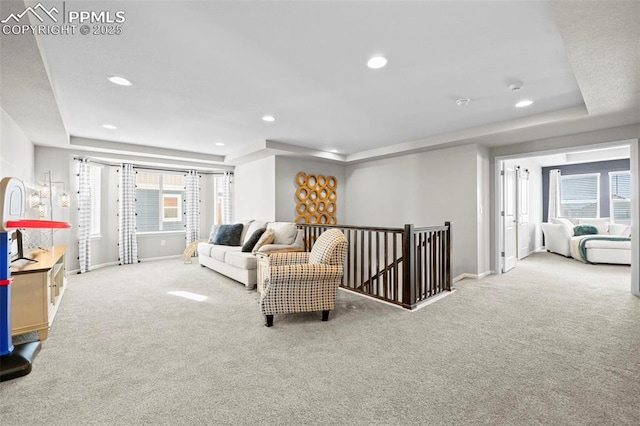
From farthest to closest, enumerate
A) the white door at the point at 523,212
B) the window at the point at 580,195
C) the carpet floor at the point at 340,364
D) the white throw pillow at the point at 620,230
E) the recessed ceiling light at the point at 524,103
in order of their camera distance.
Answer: the window at the point at 580,195 → the white throw pillow at the point at 620,230 → the white door at the point at 523,212 → the recessed ceiling light at the point at 524,103 → the carpet floor at the point at 340,364

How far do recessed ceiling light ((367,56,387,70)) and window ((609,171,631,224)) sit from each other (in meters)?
8.88

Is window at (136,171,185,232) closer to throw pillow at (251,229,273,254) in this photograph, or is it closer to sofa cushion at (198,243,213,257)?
sofa cushion at (198,243,213,257)

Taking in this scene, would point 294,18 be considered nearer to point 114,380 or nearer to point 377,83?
point 377,83

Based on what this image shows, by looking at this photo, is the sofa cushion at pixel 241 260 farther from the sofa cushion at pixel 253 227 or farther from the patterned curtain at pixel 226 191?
the patterned curtain at pixel 226 191

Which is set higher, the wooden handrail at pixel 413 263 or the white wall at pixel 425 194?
the white wall at pixel 425 194

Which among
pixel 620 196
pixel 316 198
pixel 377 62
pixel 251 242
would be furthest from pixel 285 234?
pixel 620 196

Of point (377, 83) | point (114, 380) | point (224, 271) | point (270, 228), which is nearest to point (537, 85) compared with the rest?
point (377, 83)

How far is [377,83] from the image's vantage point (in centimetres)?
295

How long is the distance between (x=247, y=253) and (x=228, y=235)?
1.16 meters

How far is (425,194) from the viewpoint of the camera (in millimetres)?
5656

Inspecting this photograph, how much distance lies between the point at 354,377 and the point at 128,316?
106 inches

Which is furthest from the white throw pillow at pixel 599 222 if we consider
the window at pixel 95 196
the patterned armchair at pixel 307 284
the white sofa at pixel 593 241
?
the window at pixel 95 196

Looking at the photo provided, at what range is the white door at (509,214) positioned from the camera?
5.43 m

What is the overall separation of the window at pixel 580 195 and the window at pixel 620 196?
288 mm
